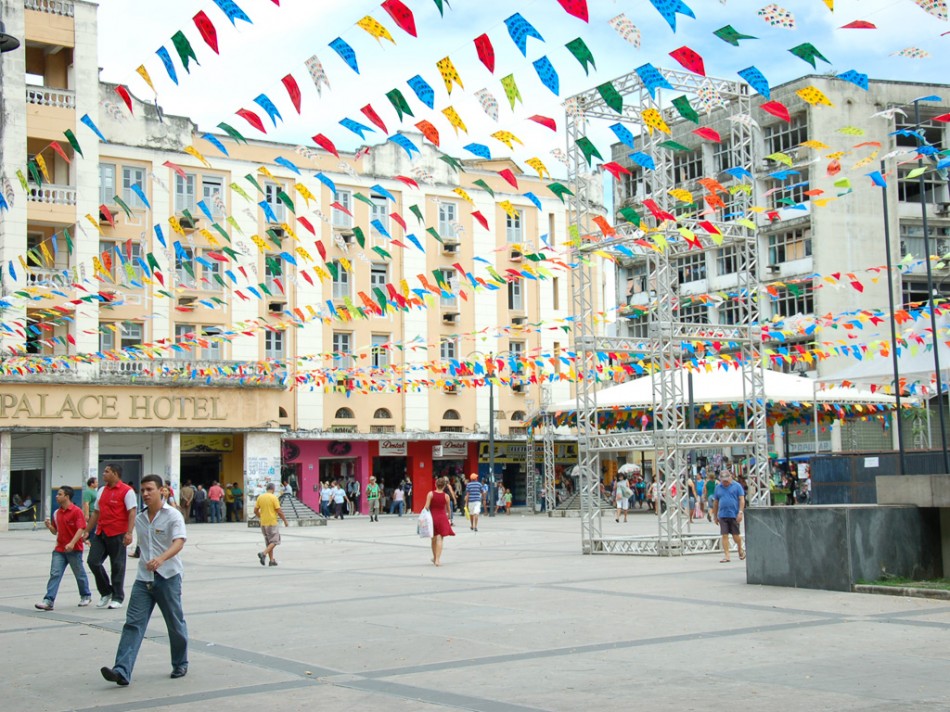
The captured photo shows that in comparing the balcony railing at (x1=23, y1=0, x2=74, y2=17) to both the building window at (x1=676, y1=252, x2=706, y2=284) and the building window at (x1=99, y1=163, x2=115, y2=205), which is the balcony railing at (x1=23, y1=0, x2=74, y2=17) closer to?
the building window at (x1=99, y1=163, x2=115, y2=205)

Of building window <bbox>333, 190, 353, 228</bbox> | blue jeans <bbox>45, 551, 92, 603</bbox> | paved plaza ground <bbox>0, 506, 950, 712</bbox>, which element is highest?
building window <bbox>333, 190, 353, 228</bbox>

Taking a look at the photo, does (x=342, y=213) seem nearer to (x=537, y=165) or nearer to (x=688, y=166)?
(x=688, y=166)

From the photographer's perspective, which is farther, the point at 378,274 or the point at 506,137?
the point at 378,274

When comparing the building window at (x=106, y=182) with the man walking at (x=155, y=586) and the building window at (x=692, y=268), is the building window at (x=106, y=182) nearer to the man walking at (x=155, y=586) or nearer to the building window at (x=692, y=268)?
the building window at (x=692, y=268)

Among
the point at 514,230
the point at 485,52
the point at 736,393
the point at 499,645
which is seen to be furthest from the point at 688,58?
the point at 514,230

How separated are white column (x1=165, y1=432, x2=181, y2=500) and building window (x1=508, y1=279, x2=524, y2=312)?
16.8 meters

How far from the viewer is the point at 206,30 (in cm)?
1269

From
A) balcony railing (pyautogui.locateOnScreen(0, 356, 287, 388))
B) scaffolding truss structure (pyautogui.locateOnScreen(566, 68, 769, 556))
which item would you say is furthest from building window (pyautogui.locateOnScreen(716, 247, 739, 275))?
scaffolding truss structure (pyautogui.locateOnScreen(566, 68, 769, 556))

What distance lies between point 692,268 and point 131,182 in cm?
2852

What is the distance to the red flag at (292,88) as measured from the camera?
Result: 1457cm

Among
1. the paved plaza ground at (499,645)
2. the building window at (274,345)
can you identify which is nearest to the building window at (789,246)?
the building window at (274,345)

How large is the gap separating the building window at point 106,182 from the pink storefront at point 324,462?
38.1 ft

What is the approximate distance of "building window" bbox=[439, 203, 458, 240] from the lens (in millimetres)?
51500

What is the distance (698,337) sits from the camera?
72.8ft
